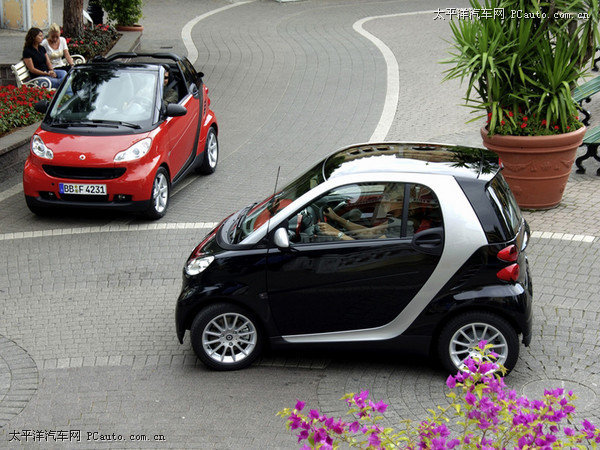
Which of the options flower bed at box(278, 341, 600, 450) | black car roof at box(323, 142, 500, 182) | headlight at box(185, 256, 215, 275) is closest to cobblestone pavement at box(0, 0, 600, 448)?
headlight at box(185, 256, 215, 275)

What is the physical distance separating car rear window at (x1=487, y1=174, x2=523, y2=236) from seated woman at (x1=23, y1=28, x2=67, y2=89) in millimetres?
10480

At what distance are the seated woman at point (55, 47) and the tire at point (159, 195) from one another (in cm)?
569

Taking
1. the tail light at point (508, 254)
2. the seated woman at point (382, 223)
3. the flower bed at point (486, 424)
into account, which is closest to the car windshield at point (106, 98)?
the seated woman at point (382, 223)

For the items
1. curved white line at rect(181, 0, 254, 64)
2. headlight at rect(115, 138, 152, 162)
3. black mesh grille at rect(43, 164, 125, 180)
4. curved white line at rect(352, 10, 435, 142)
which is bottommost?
curved white line at rect(181, 0, 254, 64)

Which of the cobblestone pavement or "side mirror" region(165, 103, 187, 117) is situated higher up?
"side mirror" region(165, 103, 187, 117)

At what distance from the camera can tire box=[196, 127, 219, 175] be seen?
13.1 metres

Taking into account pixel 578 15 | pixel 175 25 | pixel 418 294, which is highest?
→ pixel 578 15

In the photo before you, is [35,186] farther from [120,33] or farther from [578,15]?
[120,33]

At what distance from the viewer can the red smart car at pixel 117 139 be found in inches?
435

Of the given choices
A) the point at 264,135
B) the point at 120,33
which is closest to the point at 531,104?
the point at 264,135

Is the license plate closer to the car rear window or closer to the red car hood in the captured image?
the red car hood

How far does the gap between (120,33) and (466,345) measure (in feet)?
54.5

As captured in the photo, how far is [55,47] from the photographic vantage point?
1641 centimetres

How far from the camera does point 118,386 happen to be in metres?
7.20
